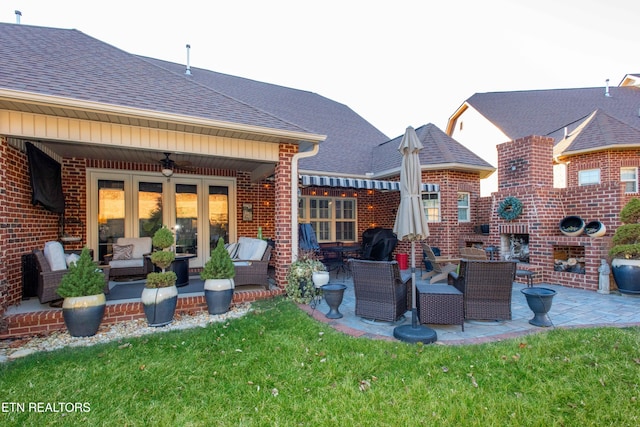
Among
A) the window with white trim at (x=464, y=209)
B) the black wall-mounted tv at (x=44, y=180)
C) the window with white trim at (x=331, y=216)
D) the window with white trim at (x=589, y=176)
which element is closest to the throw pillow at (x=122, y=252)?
the black wall-mounted tv at (x=44, y=180)

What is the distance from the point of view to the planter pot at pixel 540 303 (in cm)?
464

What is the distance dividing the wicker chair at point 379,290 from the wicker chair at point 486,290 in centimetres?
96

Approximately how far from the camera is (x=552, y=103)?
1930cm

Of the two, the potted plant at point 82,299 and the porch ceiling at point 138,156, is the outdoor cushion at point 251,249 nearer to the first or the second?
the porch ceiling at point 138,156

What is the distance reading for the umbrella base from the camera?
13.6 feet

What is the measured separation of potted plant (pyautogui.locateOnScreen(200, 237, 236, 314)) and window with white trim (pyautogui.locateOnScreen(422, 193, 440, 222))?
7.89 metres

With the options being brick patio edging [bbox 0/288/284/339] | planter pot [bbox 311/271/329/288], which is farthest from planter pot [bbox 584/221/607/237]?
brick patio edging [bbox 0/288/284/339]

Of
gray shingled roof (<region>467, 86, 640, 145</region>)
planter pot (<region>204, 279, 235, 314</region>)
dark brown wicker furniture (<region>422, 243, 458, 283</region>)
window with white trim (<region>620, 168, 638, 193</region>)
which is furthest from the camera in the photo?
gray shingled roof (<region>467, 86, 640, 145</region>)

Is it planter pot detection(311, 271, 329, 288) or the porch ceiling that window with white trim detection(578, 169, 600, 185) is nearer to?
planter pot detection(311, 271, 329, 288)

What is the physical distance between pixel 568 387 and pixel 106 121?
738cm

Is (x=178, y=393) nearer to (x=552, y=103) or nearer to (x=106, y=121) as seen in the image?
(x=106, y=121)

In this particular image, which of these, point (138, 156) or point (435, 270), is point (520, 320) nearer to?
point (435, 270)

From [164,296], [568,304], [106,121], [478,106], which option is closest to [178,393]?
[164,296]

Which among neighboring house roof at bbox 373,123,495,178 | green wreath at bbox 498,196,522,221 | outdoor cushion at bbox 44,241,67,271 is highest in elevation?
neighboring house roof at bbox 373,123,495,178
